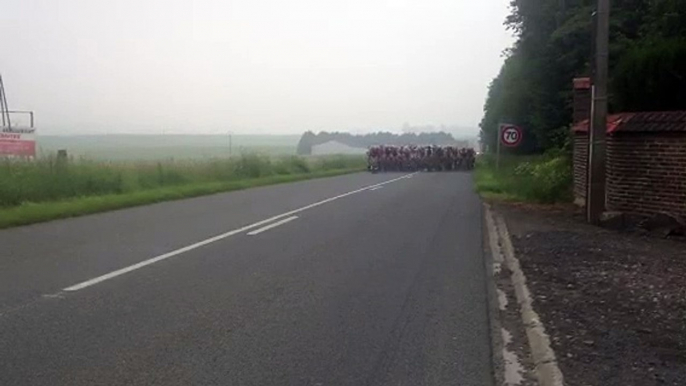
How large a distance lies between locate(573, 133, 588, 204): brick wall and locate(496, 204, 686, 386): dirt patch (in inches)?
242

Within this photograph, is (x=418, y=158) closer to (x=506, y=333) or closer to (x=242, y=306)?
(x=242, y=306)

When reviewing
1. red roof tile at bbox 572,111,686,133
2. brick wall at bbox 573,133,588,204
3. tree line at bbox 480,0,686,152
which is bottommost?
brick wall at bbox 573,133,588,204

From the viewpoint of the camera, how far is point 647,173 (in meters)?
16.3

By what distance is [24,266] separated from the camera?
37.9 feet

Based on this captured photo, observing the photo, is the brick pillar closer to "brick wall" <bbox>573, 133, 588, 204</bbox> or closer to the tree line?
"brick wall" <bbox>573, 133, 588, 204</bbox>

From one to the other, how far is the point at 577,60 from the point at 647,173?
27584mm

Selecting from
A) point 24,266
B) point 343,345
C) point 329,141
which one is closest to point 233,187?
point 24,266

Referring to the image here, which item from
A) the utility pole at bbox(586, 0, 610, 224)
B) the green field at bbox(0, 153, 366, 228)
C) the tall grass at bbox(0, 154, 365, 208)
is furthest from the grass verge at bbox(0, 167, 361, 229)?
the utility pole at bbox(586, 0, 610, 224)

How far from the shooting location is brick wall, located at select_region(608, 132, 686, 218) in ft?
50.7

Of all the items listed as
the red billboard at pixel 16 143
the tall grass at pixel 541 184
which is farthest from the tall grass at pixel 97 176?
the tall grass at pixel 541 184

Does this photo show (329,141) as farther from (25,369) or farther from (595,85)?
(25,369)

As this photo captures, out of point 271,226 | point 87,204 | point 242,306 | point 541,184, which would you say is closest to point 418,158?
point 541,184

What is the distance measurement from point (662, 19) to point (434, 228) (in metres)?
12.0

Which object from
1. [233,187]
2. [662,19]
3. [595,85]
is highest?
[662,19]
